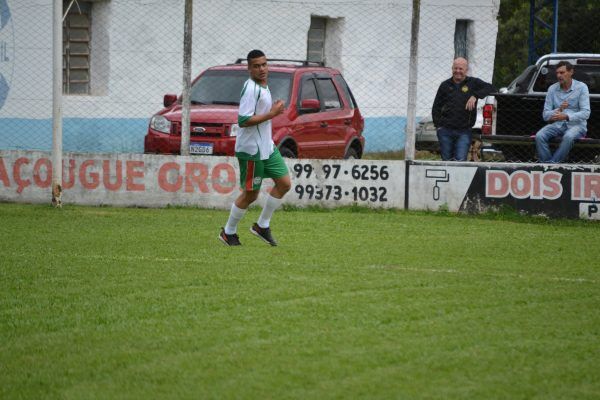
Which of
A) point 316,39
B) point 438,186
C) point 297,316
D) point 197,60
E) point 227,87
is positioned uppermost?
point 316,39

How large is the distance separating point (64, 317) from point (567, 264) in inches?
190

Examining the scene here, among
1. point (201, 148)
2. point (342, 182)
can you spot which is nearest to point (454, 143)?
point (342, 182)

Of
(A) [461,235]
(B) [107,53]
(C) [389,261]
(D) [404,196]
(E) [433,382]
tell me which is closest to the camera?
(E) [433,382]

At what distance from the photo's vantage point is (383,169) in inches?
604

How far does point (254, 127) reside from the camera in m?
11.1

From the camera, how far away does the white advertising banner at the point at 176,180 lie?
15.3 metres

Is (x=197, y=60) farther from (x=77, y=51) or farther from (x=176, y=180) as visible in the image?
(x=176, y=180)

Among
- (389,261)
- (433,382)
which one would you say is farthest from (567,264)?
(433,382)

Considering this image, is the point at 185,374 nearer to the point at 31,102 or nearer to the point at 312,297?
the point at 312,297

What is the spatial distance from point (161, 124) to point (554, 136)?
5.37m

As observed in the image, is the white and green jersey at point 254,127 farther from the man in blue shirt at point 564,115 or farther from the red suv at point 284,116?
the man in blue shirt at point 564,115

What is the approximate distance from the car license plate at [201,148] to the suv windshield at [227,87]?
1.01 m

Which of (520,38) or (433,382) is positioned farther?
(520,38)

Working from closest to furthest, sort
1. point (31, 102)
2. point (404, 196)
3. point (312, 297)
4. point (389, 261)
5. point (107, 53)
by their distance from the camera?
point (312, 297) < point (389, 261) < point (404, 196) < point (31, 102) < point (107, 53)
